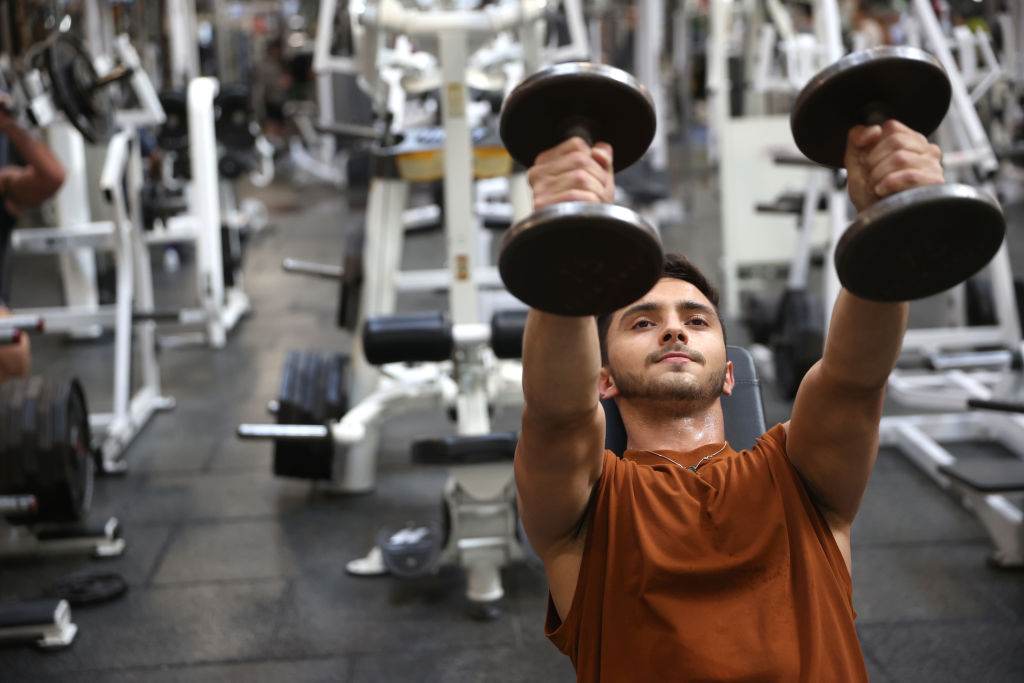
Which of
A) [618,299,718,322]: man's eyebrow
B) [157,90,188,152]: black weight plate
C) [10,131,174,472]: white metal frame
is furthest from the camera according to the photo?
[157,90,188,152]: black weight plate

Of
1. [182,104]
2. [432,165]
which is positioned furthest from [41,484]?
[182,104]

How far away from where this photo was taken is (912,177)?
0.93m

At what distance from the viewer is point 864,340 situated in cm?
106

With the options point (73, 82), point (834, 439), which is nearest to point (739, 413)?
point (834, 439)

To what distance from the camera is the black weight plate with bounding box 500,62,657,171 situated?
1.00 metres

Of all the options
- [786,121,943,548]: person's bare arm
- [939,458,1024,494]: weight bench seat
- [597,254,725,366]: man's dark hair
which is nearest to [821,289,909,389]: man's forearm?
[786,121,943,548]: person's bare arm

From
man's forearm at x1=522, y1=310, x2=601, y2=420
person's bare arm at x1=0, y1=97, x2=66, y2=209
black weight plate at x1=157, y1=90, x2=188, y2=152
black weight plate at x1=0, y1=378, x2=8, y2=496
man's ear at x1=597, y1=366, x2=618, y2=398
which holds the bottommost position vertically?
black weight plate at x1=0, y1=378, x2=8, y2=496

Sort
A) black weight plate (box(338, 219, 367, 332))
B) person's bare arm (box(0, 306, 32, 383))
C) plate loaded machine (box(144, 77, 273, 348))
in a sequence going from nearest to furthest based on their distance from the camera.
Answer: person's bare arm (box(0, 306, 32, 383)), black weight plate (box(338, 219, 367, 332)), plate loaded machine (box(144, 77, 273, 348))

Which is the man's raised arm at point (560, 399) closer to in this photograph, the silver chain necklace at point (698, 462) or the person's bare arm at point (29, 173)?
the silver chain necklace at point (698, 462)

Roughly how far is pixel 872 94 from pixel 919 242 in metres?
0.20

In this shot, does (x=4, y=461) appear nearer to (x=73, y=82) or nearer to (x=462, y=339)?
(x=462, y=339)

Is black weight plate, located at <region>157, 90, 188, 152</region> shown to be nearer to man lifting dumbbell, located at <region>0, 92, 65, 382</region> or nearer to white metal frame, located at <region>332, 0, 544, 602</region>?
man lifting dumbbell, located at <region>0, 92, 65, 382</region>

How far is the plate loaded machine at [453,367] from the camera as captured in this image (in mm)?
2473

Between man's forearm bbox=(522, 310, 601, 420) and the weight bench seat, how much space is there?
1793 mm
